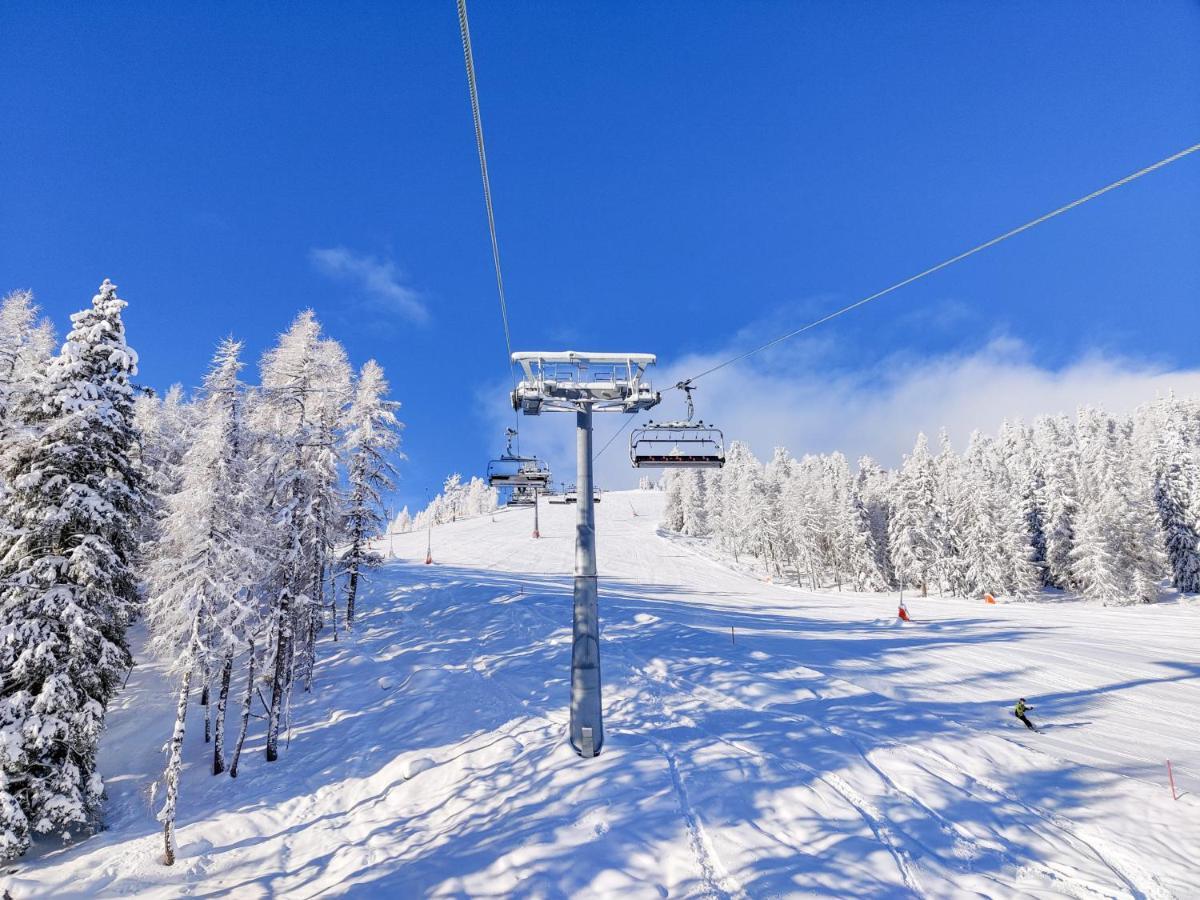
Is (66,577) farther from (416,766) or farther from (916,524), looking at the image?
(916,524)

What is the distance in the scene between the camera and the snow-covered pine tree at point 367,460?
31328 mm

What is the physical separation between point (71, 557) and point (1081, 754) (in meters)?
29.6

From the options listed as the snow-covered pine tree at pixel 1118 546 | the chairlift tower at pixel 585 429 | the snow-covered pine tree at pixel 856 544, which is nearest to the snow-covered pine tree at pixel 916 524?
the snow-covered pine tree at pixel 856 544

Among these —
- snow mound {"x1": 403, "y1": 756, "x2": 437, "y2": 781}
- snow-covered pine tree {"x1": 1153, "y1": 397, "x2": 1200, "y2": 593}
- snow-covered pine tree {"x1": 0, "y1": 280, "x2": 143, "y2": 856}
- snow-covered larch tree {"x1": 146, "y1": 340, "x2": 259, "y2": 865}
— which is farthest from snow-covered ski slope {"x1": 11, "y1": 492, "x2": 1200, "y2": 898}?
snow-covered pine tree {"x1": 1153, "y1": 397, "x2": 1200, "y2": 593}

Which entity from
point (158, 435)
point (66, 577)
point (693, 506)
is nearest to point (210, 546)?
point (66, 577)

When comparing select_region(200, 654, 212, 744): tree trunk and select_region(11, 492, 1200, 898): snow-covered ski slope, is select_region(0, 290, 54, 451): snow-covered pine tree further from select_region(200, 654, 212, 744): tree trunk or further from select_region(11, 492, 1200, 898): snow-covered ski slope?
select_region(11, 492, 1200, 898): snow-covered ski slope

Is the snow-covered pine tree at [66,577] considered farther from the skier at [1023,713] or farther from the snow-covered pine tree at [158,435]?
the skier at [1023,713]

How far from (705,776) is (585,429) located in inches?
401

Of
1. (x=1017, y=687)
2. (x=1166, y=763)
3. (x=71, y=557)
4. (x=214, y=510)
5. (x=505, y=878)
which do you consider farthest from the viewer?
(x=1017, y=687)

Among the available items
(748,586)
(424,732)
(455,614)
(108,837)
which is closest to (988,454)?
(748,586)

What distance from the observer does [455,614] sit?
3538 cm

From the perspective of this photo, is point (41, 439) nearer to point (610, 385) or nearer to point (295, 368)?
point (295, 368)

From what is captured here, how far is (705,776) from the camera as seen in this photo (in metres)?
13.7

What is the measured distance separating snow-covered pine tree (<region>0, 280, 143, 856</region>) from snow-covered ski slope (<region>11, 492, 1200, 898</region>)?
2.58m
